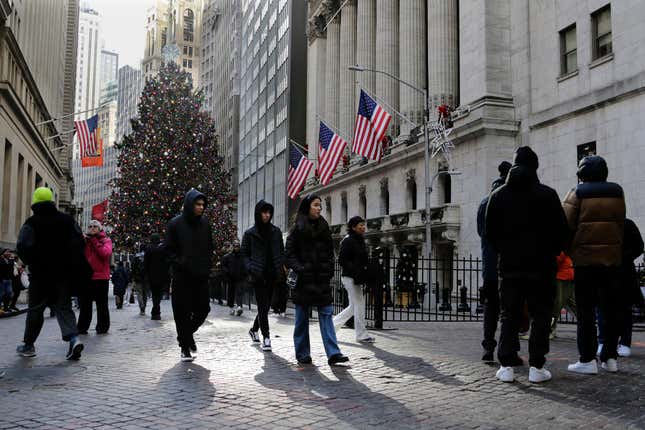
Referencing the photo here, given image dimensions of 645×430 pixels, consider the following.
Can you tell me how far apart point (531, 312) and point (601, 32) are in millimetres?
20864

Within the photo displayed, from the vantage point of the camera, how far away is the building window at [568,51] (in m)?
24.9

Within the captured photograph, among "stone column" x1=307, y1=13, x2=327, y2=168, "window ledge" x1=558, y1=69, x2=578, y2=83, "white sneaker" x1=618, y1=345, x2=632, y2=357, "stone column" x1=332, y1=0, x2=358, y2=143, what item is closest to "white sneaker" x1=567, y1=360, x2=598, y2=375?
"white sneaker" x1=618, y1=345, x2=632, y2=357

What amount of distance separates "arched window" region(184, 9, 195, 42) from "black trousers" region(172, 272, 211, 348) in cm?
12873

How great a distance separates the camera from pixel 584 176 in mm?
6652

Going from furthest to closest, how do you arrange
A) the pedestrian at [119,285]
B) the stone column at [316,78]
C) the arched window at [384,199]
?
the stone column at [316,78]
the arched window at [384,199]
the pedestrian at [119,285]

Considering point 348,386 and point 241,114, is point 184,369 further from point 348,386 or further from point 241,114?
point 241,114

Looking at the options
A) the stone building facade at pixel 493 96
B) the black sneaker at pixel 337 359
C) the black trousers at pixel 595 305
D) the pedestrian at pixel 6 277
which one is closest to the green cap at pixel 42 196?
the black sneaker at pixel 337 359

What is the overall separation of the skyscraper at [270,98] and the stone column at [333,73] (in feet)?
38.5

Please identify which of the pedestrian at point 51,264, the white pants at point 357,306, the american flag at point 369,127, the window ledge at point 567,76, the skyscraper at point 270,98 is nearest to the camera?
the pedestrian at point 51,264

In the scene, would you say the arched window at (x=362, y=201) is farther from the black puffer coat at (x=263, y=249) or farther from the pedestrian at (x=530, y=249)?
the pedestrian at (x=530, y=249)

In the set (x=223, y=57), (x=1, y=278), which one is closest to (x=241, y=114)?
(x=223, y=57)

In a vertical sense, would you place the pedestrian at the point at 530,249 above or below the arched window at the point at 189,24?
below

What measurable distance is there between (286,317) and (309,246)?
8.44m

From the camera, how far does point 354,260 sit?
966 centimetres
